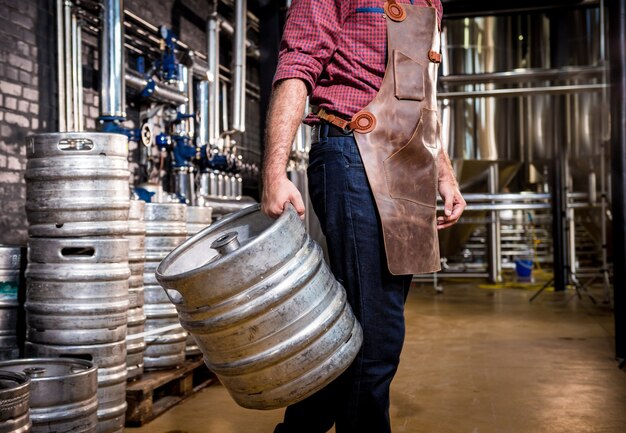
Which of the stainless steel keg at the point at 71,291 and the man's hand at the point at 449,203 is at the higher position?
the man's hand at the point at 449,203

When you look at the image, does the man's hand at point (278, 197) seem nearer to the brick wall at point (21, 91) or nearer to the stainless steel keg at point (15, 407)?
the stainless steel keg at point (15, 407)

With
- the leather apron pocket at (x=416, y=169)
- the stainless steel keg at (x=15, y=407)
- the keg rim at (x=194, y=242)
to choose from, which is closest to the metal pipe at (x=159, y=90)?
the stainless steel keg at (x=15, y=407)

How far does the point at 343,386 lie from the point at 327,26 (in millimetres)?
920

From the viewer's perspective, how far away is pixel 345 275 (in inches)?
72.3

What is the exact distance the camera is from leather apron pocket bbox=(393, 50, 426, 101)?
185 cm

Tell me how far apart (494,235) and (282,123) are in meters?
7.86

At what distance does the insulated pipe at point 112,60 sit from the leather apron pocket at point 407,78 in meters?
2.92

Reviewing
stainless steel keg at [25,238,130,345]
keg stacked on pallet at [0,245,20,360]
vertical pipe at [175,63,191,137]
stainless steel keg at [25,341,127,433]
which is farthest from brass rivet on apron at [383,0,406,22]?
vertical pipe at [175,63,191,137]

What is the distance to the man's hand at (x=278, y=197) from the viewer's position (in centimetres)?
170

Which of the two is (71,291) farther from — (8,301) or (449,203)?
(449,203)

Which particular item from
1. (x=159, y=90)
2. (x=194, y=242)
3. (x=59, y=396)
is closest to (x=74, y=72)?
(x=159, y=90)

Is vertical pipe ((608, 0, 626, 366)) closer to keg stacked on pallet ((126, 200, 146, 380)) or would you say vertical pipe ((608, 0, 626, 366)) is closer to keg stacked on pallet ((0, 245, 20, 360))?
keg stacked on pallet ((126, 200, 146, 380))

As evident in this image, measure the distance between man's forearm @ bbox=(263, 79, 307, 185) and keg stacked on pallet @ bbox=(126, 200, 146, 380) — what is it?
1688 millimetres

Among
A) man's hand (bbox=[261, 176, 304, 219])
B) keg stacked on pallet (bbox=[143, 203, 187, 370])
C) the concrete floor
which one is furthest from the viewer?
keg stacked on pallet (bbox=[143, 203, 187, 370])
